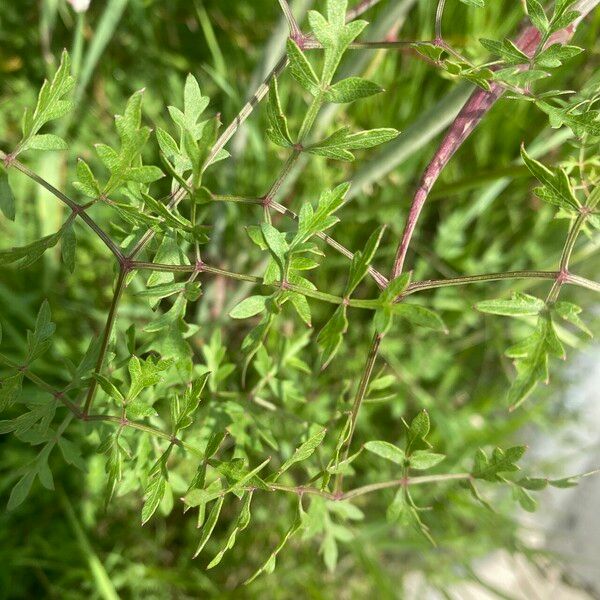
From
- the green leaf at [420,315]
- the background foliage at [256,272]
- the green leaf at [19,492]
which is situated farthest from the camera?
the background foliage at [256,272]

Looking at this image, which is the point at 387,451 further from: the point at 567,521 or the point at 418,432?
the point at 567,521

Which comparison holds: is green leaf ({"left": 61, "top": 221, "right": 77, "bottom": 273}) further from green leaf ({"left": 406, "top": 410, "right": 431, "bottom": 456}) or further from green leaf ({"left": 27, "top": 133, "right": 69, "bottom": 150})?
green leaf ({"left": 406, "top": 410, "right": 431, "bottom": 456})

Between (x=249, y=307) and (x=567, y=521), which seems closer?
(x=249, y=307)

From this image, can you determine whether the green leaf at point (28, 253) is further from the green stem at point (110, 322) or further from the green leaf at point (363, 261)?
the green leaf at point (363, 261)

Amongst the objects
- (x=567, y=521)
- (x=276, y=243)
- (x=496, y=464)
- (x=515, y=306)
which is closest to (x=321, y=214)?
(x=276, y=243)

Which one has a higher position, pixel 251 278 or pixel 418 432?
pixel 251 278

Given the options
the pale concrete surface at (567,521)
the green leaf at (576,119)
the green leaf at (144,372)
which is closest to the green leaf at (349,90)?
the green leaf at (576,119)

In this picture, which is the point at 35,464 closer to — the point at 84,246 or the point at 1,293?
the point at 1,293
